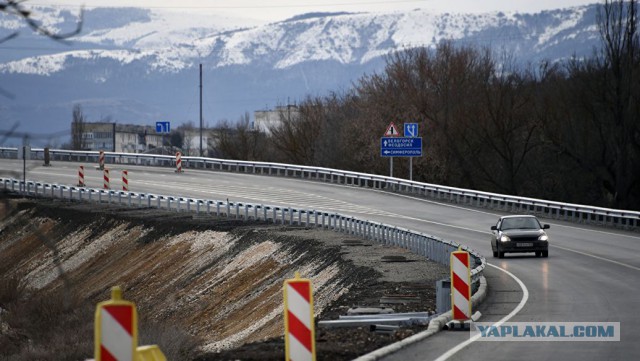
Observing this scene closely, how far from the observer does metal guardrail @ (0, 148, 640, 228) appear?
54.5m

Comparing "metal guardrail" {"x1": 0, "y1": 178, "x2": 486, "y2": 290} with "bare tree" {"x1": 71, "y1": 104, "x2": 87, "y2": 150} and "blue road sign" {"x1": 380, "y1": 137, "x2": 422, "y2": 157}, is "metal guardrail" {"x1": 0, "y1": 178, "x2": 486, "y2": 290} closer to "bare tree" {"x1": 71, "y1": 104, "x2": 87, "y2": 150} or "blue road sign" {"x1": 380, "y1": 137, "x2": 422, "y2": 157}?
"blue road sign" {"x1": 380, "y1": 137, "x2": 422, "y2": 157}

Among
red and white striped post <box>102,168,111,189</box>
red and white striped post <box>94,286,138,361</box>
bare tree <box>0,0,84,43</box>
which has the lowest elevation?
red and white striped post <box>102,168,111,189</box>

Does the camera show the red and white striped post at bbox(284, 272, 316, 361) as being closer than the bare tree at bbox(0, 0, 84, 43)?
No

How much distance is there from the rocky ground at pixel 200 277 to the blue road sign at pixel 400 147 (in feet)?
37.8

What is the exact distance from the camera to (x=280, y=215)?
55656mm

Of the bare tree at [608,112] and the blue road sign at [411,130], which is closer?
the bare tree at [608,112]

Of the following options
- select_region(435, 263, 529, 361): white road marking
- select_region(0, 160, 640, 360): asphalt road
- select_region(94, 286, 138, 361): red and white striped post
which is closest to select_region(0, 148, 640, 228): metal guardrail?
select_region(0, 160, 640, 360): asphalt road

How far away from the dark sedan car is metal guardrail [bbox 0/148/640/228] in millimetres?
13169

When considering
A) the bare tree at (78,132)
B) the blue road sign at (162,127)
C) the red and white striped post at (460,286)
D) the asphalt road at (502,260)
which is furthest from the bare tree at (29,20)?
the bare tree at (78,132)

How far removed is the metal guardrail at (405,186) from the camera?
54478mm

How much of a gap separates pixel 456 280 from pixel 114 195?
50.0m

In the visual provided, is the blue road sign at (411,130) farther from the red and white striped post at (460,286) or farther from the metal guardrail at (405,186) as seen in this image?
the red and white striped post at (460,286)

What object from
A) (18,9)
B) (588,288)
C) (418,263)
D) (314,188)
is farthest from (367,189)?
(18,9)

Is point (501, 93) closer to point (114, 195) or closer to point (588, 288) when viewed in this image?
point (114, 195)
